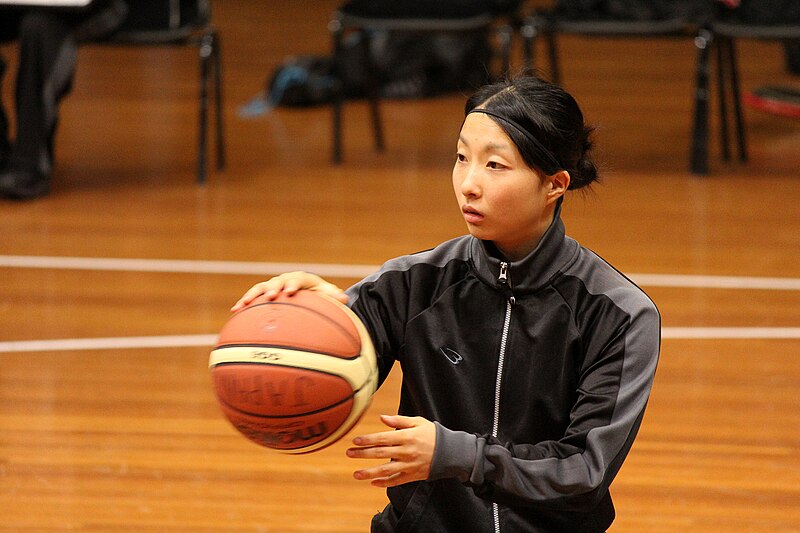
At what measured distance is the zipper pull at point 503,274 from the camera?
1.84 m

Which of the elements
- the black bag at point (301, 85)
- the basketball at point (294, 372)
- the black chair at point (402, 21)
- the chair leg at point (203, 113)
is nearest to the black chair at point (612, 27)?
the black chair at point (402, 21)

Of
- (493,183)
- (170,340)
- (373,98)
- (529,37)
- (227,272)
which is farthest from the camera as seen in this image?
(373,98)

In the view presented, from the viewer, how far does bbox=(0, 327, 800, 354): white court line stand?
3523 mm

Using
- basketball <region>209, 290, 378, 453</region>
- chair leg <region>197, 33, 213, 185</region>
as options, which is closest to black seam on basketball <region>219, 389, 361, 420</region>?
basketball <region>209, 290, 378, 453</region>

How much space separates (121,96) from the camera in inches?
274

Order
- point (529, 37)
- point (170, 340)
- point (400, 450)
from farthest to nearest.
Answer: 1. point (529, 37)
2. point (170, 340)
3. point (400, 450)

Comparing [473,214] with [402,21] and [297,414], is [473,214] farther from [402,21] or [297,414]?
[402,21]

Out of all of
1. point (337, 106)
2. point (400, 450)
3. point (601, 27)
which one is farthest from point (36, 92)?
point (400, 450)

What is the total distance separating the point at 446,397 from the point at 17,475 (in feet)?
4.27

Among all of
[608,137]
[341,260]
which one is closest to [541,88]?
[341,260]

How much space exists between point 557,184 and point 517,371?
29cm

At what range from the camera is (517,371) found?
6.05ft

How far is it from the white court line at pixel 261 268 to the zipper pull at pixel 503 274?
2.20 m

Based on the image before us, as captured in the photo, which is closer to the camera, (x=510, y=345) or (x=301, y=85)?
(x=510, y=345)
